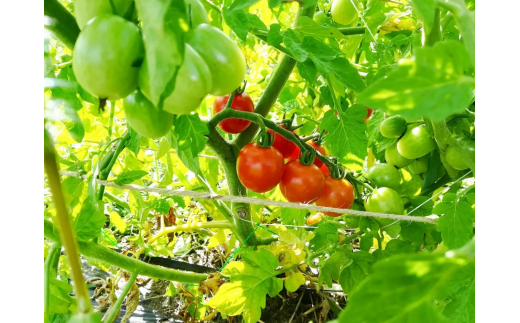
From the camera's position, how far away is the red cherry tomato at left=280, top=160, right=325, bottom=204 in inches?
37.2

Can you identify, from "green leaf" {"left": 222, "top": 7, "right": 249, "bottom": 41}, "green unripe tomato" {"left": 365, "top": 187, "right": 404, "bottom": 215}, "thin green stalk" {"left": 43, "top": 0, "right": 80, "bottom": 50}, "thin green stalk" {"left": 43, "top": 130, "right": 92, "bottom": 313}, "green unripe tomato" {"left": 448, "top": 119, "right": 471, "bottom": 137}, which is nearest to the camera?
"thin green stalk" {"left": 43, "top": 130, "right": 92, "bottom": 313}

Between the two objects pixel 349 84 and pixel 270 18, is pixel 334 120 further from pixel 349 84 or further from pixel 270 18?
pixel 270 18

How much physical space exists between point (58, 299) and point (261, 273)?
521 mm

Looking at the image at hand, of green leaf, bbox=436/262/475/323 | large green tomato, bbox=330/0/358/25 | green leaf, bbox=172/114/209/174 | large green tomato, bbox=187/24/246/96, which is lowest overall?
green leaf, bbox=436/262/475/323

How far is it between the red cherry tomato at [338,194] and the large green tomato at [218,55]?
2.27 feet

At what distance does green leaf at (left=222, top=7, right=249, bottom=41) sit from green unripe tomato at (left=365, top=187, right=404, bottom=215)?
21.7 inches

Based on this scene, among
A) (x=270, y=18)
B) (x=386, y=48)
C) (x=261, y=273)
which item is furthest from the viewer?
(x=270, y=18)

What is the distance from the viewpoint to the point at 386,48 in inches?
32.8

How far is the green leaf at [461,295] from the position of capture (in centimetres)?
51

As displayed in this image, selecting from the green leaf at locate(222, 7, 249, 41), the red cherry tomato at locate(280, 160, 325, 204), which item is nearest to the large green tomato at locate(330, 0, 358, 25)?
the red cherry tomato at locate(280, 160, 325, 204)

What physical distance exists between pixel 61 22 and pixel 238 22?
0.24m

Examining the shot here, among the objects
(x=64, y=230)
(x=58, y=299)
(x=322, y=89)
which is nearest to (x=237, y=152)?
(x=322, y=89)

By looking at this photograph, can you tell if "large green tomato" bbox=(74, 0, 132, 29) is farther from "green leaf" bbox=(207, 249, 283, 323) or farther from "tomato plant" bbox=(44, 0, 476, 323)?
"green leaf" bbox=(207, 249, 283, 323)

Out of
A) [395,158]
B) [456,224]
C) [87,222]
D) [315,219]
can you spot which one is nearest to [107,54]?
[87,222]
